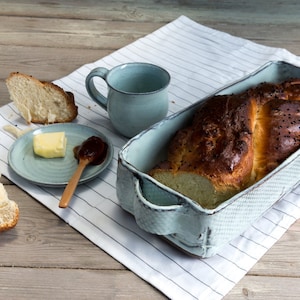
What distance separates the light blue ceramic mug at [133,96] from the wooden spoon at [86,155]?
71mm

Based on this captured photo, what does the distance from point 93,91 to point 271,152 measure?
385 mm

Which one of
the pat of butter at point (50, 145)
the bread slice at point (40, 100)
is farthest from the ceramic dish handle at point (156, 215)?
the bread slice at point (40, 100)

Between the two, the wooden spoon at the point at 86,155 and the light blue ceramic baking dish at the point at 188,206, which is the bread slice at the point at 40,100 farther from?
the light blue ceramic baking dish at the point at 188,206

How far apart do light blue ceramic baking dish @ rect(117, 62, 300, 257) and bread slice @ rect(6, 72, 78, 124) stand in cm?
27

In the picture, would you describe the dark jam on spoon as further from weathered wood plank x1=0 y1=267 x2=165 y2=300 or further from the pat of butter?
weathered wood plank x1=0 y1=267 x2=165 y2=300

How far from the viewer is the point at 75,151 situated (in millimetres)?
918

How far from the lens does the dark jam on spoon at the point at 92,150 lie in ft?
2.93

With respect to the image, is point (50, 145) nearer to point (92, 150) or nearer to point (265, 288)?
point (92, 150)

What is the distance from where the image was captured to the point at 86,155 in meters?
0.89

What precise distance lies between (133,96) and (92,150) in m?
0.12

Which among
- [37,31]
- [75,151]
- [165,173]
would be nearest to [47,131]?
[75,151]

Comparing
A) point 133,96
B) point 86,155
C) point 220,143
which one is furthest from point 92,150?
point 220,143

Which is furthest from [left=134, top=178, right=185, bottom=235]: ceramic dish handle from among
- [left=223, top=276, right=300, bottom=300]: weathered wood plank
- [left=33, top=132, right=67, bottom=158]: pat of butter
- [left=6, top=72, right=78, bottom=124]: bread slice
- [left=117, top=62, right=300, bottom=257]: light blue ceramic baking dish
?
[left=6, top=72, right=78, bottom=124]: bread slice

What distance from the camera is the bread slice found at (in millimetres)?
1023
